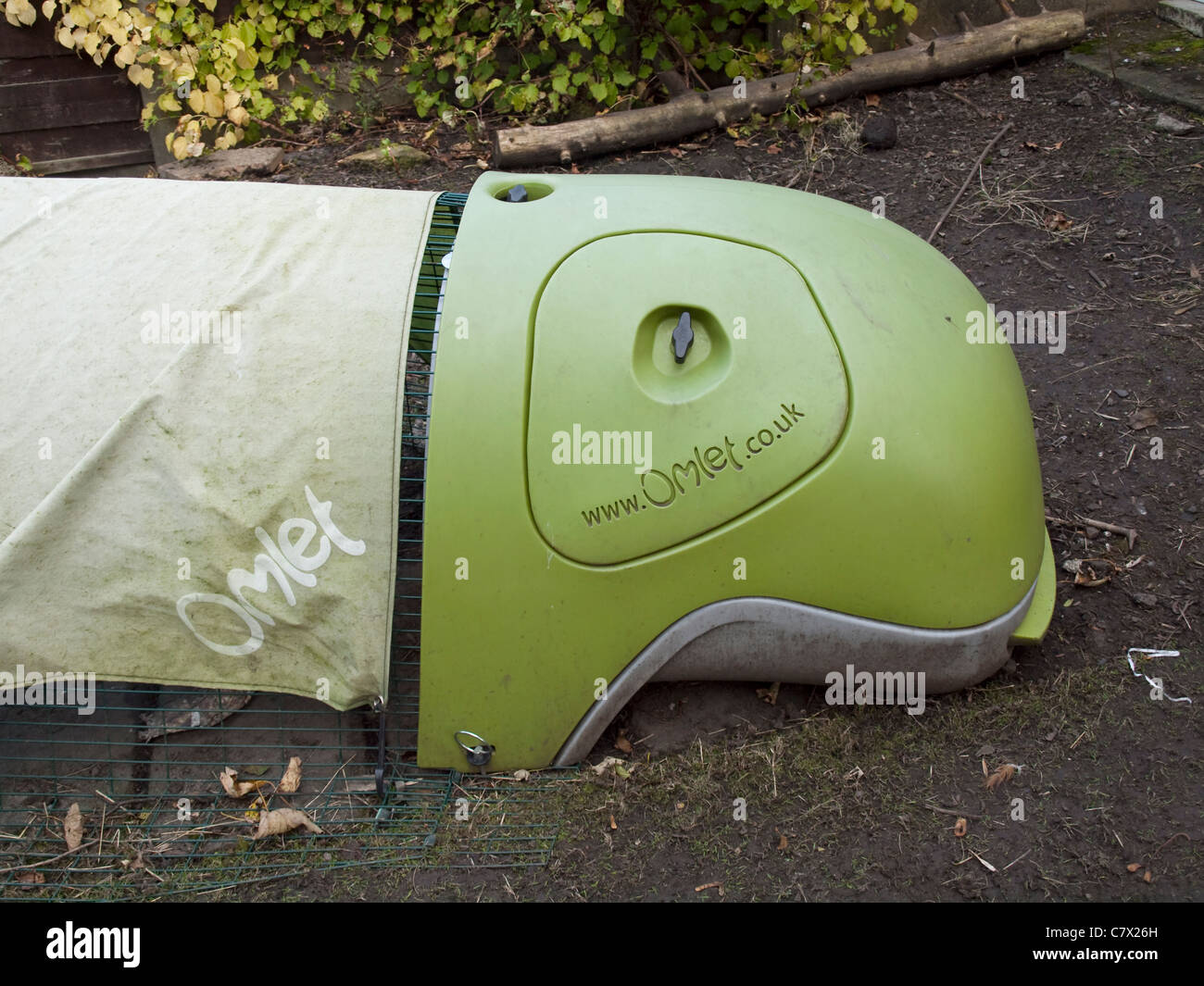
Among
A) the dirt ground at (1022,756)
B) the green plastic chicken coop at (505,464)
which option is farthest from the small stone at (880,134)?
the green plastic chicken coop at (505,464)

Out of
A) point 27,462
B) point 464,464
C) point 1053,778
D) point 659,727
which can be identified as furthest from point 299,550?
point 1053,778

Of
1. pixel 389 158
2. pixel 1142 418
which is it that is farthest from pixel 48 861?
pixel 389 158

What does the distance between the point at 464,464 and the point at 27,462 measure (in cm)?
98

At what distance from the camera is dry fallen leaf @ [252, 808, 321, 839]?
261cm

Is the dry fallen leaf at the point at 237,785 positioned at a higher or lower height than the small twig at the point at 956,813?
higher

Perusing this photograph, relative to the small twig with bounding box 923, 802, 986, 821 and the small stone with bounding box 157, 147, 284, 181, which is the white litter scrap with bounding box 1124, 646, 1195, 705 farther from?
the small stone with bounding box 157, 147, 284, 181

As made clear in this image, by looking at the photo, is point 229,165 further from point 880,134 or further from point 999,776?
point 999,776

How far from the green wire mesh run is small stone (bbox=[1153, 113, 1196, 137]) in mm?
3775

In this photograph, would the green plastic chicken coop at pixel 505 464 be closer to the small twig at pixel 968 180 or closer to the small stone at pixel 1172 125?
the small twig at pixel 968 180

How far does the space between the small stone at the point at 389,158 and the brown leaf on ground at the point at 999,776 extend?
4161 mm

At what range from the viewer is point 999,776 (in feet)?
8.43

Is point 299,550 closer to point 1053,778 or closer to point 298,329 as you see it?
point 298,329

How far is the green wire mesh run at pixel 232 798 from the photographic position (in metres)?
2.52

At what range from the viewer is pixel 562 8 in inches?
202
